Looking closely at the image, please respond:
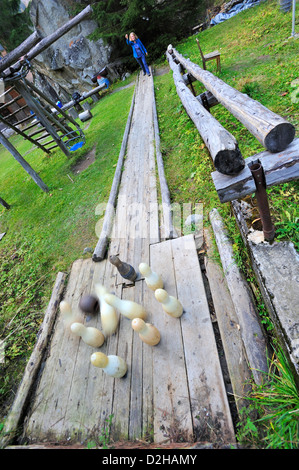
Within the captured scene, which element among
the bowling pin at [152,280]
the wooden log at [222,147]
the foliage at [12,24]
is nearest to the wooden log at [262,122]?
the wooden log at [222,147]

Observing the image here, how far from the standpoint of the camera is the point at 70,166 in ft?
24.9

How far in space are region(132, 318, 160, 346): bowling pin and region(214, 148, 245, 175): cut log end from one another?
1418mm

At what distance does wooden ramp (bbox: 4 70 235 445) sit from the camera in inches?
70.9

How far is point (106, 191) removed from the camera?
525 cm

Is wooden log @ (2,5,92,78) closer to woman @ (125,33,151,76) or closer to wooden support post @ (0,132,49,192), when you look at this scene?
wooden support post @ (0,132,49,192)

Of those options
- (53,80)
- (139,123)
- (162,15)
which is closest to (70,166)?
(139,123)

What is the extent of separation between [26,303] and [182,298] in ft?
8.69

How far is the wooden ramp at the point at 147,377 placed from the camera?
1.80m

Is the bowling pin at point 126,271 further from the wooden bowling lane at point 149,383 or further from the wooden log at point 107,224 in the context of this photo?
the wooden log at point 107,224

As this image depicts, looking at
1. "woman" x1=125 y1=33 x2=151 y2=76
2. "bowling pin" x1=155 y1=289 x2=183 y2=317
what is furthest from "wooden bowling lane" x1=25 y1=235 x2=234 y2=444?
"woman" x1=125 y1=33 x2=151 y2=76

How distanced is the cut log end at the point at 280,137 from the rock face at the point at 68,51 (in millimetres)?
16653

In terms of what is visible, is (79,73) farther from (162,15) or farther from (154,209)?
(154,209)

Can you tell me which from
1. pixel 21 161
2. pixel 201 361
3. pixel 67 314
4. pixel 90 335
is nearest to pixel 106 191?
pixel 21 161

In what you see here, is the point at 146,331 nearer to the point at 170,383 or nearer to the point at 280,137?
the point at 170,383
